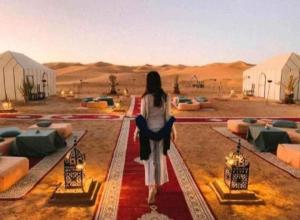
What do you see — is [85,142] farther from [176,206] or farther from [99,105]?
[99,105]

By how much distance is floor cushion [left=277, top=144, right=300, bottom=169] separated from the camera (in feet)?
25.6

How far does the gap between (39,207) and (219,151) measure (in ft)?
18.4

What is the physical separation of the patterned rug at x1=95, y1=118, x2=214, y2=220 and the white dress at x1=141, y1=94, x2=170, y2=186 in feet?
1.57

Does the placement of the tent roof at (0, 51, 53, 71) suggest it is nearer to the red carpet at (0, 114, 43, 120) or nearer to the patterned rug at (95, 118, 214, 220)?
the red carpet at (0, 114, 43, 120)

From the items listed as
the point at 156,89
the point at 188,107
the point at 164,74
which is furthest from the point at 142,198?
the point at 164,74

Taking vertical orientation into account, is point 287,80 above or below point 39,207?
above

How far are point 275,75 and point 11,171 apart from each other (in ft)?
81.9

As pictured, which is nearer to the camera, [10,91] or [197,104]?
[197,104]

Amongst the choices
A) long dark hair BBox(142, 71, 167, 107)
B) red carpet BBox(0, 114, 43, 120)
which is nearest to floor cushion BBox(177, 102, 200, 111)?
red carpet BBox(0, 114, 43, 120)

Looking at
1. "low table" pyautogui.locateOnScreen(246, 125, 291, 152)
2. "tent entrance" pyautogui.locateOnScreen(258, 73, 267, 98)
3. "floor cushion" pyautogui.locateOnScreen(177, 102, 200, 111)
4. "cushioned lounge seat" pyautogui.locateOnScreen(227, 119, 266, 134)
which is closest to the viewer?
"low table" pyautogui.locateOnScreen(246, 125, 291, 152)

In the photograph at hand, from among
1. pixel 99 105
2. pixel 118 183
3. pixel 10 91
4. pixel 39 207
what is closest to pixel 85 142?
pixel 118 183

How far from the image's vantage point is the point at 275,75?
26812mm

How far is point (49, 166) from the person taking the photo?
25.3 ft

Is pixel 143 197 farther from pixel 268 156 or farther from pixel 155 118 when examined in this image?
pixel 268 156
